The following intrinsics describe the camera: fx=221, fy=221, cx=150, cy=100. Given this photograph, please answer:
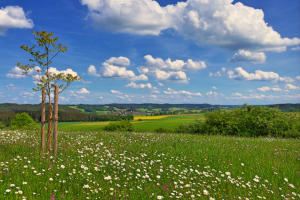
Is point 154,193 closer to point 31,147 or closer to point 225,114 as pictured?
point 31,147

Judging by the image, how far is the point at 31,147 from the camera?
33.2 ft

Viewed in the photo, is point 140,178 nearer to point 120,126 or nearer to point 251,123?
point 251,123

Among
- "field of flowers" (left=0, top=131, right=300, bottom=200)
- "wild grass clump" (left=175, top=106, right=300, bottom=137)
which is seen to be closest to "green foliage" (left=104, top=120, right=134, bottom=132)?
"wild grass clump" (left=175, top=106, right=300, bottom=137)

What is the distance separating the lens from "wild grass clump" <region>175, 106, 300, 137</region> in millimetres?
27688

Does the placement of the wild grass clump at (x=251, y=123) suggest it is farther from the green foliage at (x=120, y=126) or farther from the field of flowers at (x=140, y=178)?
the field of flowers at (x=140, y=178)

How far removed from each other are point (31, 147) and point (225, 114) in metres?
24.9

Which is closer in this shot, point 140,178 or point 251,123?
point 140,178

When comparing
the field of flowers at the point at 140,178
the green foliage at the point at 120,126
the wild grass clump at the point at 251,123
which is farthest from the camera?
the green foliage at the point at 120,126

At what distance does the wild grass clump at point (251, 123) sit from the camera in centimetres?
2769

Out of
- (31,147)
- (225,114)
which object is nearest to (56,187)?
(31,147)

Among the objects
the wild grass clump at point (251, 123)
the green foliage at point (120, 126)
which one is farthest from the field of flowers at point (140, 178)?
the green foliage at point (120, 126)

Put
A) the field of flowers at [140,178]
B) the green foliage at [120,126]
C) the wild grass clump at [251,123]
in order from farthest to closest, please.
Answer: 1. the green foliage at [120,126]
2. the wild grass clump at [251,123]
3. the field of flowers at [140,178]

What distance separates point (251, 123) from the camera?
28453mm

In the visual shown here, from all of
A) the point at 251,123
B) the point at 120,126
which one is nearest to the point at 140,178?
the point at 251,123
